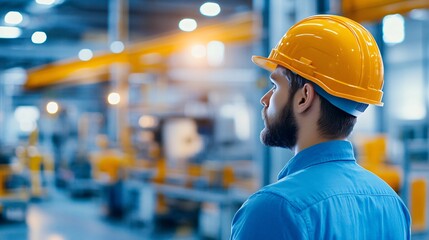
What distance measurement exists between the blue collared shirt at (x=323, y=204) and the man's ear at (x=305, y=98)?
11 centimetres

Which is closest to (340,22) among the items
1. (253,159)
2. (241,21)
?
(241,21)

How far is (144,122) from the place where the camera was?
32.2ft

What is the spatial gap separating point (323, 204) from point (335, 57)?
45cm

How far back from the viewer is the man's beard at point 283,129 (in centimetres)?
152

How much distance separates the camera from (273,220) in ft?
4.13

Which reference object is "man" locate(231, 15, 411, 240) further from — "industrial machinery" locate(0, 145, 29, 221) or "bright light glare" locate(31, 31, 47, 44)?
"bright light glare" locate(31, 31, 47, 44)

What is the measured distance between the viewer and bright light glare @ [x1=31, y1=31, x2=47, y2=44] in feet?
59.6

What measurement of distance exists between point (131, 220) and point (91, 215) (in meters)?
1.80

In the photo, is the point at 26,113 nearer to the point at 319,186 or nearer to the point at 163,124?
the point at 163,124

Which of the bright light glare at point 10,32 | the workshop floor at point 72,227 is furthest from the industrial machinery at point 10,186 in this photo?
the bright light glare at point 10,32

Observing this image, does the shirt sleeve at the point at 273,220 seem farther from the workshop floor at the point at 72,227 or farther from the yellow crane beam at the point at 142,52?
the workshop floor at the point at 72,227

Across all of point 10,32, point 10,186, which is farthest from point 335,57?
point 10,32

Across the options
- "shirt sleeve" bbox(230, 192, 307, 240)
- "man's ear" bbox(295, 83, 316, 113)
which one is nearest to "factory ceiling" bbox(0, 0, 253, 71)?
"man's ear" bbox(295, 83, 316, 113)

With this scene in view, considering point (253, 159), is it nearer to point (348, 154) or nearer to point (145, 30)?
point (348, 154)
